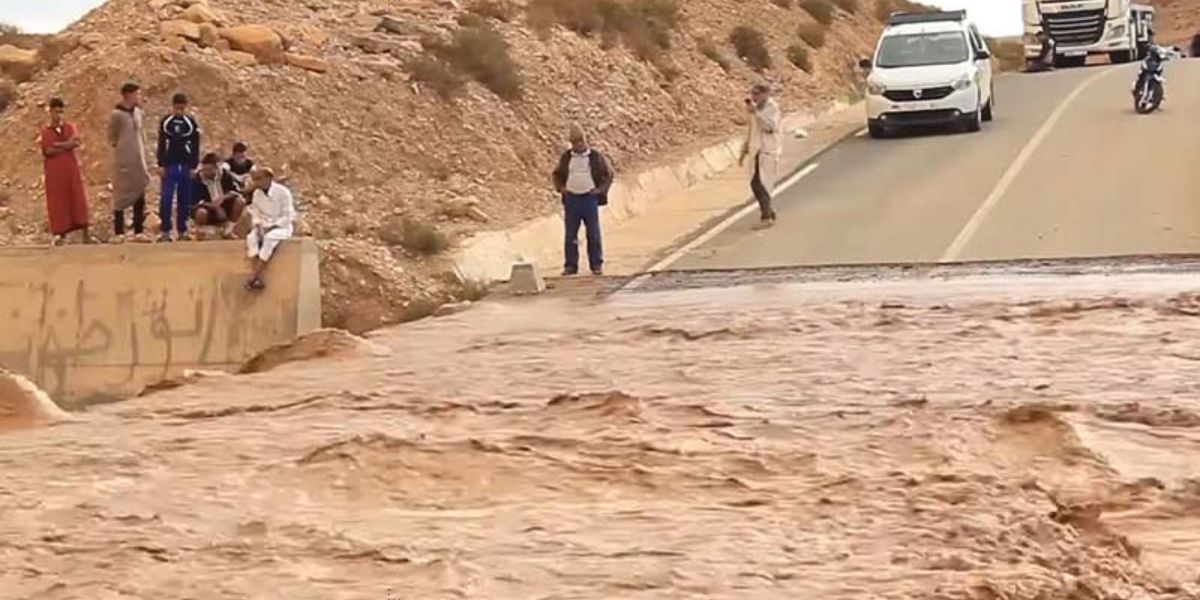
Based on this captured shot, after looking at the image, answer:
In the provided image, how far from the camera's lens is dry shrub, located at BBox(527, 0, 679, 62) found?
35.0 meters

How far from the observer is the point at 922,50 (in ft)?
102

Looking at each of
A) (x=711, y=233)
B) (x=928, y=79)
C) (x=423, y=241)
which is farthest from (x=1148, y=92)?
(x=423, y=241)

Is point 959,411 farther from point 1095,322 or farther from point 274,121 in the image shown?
point 274,121

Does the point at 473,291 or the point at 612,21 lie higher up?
the point at 612,21

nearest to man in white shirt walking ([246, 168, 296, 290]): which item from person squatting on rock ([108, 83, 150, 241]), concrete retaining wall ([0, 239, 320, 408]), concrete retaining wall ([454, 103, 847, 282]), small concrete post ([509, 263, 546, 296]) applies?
concrete retaining wall ([0, 239, 320, 408])

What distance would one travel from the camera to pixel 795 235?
76.1 ft

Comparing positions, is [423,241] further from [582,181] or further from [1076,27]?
[1076,27]

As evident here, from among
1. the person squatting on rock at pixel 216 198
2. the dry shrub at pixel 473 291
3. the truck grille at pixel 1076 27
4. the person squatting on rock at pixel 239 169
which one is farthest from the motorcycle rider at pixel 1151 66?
the person squatting on rock at pixel 216 198

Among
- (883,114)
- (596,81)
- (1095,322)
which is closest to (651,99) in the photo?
→ (596,81)

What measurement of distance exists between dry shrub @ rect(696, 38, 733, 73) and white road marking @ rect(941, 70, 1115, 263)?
264 inches

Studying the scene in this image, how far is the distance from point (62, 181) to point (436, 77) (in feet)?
29.6

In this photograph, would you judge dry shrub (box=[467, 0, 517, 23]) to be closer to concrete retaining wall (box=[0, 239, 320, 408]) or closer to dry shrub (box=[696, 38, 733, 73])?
dry shrub (box=[696, 38, 733, 73])

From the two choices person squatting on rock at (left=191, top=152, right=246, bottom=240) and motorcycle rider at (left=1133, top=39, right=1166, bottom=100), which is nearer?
person squatting on rock at (left=191, top=152, right=246, bottom=240)

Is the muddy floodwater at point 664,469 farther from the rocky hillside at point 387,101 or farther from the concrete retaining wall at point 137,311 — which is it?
the rocky hillside at point 387,101
